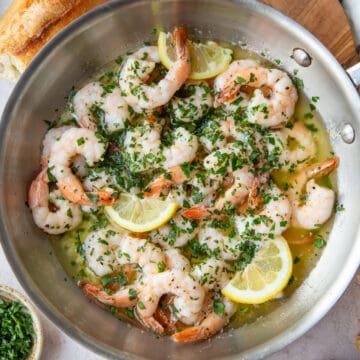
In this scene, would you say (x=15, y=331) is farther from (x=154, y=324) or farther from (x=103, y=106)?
(x=103, y=106)

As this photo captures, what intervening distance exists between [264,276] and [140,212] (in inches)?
31.6

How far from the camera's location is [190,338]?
135 inches

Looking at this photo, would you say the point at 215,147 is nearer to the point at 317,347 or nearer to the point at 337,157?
the point at 337,157

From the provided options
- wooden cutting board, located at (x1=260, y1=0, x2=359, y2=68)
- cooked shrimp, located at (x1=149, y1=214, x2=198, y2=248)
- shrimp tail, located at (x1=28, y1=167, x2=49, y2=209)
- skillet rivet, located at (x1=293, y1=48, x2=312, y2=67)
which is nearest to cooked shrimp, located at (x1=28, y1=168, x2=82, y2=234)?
shrimp tail, located at (x1=28, y1=167, x2=49, y2=209)

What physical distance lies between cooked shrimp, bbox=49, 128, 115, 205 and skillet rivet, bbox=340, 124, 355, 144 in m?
1.43

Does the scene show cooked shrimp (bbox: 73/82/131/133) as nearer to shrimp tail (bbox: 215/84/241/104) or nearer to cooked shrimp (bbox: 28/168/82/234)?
cooked shrimp (bbox: 28/168/82/234)

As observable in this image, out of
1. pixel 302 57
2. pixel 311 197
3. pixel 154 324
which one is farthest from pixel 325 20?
pixel 154 324

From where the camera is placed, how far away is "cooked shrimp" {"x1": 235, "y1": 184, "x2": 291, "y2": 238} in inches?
135

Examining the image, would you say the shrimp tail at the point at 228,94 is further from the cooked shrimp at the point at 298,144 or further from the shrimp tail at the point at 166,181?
the shrimp tail at the point at 166,181

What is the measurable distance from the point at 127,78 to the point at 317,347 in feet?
6.69

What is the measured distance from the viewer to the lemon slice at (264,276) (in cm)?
340

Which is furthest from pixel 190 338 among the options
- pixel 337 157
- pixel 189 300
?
pixel 337 157

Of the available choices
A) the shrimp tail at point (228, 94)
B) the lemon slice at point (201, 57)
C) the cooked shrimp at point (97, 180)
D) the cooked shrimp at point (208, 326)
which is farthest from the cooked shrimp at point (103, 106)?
the cooked shrimp at point (208, 326)

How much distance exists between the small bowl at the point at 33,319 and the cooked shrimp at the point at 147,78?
1.36m
